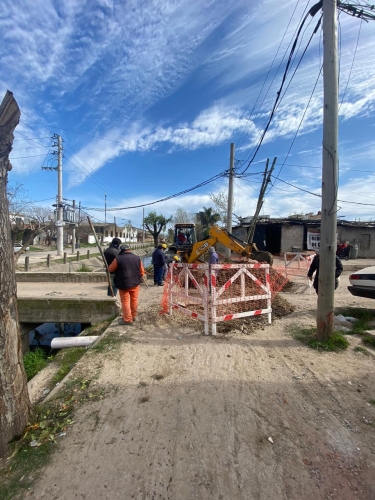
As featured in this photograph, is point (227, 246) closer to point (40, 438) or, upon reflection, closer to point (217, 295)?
point (217, 295)

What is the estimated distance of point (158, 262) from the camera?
9.91 metres

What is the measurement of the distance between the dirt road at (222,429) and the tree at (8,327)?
52 centimetres

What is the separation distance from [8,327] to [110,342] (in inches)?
96.7

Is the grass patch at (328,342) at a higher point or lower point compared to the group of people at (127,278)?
lower

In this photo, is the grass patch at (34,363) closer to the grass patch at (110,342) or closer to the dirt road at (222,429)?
the grass patch at (110,342)

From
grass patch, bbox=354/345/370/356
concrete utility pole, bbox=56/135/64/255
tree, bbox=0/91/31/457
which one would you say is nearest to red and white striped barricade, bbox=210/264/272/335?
grass patch, bbox=354/345/370/356

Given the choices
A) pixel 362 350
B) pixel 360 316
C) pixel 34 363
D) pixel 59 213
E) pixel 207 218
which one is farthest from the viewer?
pixel 207 218

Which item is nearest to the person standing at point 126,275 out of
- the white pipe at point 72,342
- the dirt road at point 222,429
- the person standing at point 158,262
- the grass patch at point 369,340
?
the white pipe at point 72,342

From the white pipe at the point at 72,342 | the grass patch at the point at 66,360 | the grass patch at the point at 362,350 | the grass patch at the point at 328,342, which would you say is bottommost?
the grass patch at the point at 66,360

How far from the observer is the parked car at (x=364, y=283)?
17.0 feet

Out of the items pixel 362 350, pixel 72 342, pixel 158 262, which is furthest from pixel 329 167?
pixel 158 262

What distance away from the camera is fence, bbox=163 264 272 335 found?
4.60m

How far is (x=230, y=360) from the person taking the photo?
149 inches

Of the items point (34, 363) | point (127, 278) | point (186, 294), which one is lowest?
point (34, 363)
